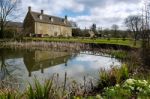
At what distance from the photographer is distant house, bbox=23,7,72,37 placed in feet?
209

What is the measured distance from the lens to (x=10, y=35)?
4834cm

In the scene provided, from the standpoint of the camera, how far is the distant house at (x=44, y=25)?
63.8 m

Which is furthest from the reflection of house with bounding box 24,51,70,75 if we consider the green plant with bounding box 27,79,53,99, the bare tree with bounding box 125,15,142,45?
the green plant with bounding box 27,79,53,99

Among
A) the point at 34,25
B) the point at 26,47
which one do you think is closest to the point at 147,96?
the point at 26,47

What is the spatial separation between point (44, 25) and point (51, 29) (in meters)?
3.55

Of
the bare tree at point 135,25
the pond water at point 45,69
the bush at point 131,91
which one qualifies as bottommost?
the pond water at point 45,69

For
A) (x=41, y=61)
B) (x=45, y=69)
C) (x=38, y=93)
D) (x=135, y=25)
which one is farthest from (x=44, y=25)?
(x=38, y=93)

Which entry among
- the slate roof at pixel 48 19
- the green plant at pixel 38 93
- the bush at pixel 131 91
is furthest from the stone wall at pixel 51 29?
the green plant at pixel 38 93

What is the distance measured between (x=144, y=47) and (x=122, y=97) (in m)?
8.22

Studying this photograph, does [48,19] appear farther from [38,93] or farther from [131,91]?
[38,93]

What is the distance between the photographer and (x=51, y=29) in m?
70.6

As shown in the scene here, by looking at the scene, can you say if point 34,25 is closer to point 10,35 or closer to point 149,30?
point 10,35

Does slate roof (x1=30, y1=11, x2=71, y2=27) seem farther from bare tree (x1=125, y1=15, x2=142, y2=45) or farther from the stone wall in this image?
bare tree (x1=125, y1=15, x2=142, y2=45)

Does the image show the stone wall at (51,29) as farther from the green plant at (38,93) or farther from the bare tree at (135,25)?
A: the green plant at (38,93)
